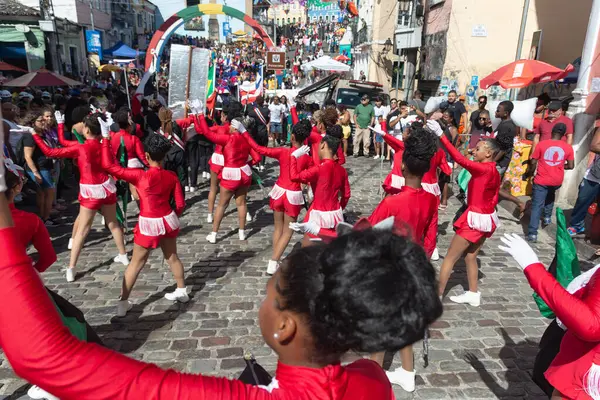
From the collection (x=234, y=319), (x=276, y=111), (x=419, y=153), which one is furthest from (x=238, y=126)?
(x=276, y=111)

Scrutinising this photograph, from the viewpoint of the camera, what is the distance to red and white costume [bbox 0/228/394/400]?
2.92ft

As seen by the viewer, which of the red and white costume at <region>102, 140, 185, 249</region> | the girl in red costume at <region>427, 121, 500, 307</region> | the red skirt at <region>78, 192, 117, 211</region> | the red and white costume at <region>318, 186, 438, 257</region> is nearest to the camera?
the red and white costume at <region>318, 186, 438, 257</region>

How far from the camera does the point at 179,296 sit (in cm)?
472

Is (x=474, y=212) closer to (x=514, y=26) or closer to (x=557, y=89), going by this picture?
(x=557, y=89)

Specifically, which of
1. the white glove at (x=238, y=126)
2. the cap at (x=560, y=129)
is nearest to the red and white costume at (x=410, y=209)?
the white glove at (x=238, y=126)

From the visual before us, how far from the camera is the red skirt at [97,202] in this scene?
514 cm

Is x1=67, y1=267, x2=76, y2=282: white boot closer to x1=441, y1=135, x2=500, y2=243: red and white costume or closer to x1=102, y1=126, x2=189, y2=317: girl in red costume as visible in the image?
x1=102, y1=126, x2=189, y2=317: girl in red costume

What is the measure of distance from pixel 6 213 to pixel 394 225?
0.99 m

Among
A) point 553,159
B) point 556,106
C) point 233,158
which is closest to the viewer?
point 233,158

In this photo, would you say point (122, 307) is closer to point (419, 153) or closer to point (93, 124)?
point (93, 124)

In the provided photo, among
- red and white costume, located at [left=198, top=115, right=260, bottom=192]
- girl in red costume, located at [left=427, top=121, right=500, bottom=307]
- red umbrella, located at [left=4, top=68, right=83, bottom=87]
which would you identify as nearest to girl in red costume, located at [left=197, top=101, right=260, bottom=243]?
red and white costume, located at [left=198, top=115, right=260, bottom=192]

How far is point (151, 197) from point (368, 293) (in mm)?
3523

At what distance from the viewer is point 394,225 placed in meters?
1.29

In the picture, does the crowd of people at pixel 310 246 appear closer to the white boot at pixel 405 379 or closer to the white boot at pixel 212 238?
the white boot at pixel 405 379
